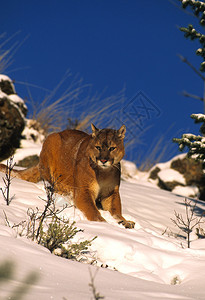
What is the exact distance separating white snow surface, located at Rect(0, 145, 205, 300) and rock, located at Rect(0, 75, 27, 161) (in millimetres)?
4158

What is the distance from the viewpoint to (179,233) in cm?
624

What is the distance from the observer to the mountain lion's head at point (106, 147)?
491cm

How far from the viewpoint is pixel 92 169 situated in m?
5.16

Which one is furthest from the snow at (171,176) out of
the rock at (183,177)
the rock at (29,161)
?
the rock at (29,161)

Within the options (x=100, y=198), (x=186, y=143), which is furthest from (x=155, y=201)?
(x=100, y=198)

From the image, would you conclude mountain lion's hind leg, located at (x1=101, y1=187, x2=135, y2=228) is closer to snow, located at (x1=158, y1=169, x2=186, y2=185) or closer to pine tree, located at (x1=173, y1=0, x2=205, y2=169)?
pine tree, located at (x1=173, y1=0, x2=205, y2=169)

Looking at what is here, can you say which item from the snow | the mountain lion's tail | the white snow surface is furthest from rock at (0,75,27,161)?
the snow

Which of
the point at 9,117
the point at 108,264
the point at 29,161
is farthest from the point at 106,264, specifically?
the point at 9,117

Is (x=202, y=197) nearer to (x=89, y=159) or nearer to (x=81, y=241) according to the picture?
(x=89, y=159)

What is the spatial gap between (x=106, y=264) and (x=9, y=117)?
7096mm

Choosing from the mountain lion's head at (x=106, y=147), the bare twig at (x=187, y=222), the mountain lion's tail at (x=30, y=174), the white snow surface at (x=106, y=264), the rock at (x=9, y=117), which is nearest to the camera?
the white snow surface at (x=106, y=264)

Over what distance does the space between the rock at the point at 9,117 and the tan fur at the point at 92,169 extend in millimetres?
3839

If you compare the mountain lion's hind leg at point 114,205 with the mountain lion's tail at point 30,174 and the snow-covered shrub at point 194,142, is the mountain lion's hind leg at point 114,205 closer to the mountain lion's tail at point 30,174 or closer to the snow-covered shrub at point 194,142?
the mountain lion's tail at point 30,174

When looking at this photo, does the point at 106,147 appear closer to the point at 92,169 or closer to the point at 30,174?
the point at 92,169
